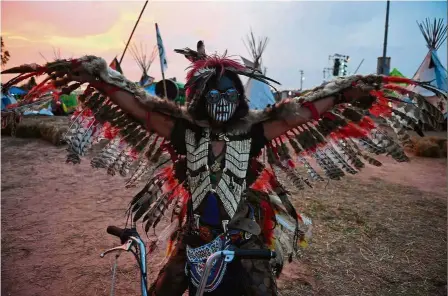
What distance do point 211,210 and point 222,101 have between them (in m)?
0.80

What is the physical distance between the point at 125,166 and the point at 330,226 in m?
4.14

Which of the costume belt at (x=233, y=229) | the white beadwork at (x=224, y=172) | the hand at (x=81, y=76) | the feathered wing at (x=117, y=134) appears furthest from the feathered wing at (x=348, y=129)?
the hand at (x=81, y=76)

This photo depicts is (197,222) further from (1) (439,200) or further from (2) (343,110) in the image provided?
(1) (439,200)

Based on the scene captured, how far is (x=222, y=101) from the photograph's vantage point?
2480mm

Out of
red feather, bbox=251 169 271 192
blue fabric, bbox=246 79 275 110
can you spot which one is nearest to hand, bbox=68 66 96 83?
red feather, bbox=251 169 271 192

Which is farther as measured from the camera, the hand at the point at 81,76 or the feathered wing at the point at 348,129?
the feathered wing at the point at 348,129

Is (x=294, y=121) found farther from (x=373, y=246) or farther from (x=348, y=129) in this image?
(x=373, y=246)

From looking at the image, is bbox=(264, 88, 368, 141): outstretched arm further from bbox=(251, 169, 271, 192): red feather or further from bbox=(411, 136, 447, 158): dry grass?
bbox=(411, 136, 447, 158): dry grass

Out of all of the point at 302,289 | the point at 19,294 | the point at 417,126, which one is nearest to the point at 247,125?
the point at 417,126

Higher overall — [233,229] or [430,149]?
[233,229]

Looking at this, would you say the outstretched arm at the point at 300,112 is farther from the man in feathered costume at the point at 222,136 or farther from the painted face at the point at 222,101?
the painted face at the point at 222,101

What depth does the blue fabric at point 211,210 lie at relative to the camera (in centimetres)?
251

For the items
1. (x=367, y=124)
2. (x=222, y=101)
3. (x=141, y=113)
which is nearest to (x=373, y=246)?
(x=367, y=124)

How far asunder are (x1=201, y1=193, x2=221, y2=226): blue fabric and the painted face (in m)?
0.58
